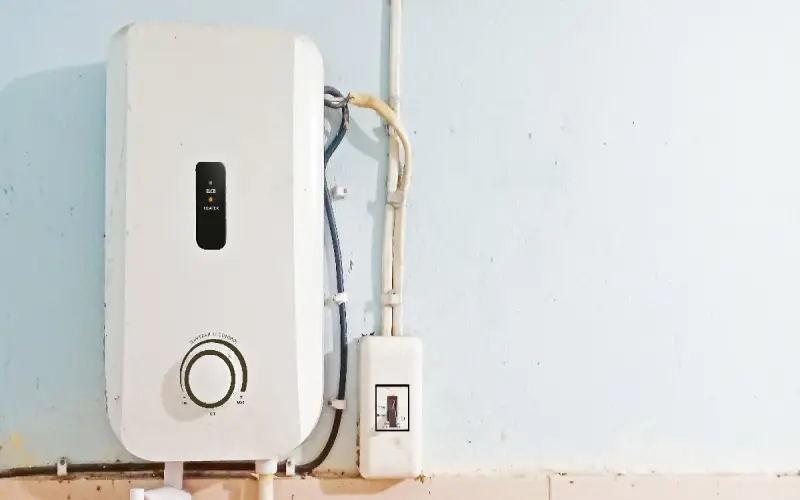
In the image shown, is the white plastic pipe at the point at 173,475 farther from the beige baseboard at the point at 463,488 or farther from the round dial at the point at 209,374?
the round dial at the point at 209,374

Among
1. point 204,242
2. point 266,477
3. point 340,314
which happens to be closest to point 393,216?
point 340,314

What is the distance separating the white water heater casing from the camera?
0.73 metres

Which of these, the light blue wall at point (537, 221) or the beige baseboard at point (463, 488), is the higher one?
the light blue wall at point (537, 221)

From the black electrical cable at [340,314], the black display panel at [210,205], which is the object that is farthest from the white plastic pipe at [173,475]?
the black display panel at [210,205]

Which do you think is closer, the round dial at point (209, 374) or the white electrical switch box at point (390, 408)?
the round dial at point (209, 374)

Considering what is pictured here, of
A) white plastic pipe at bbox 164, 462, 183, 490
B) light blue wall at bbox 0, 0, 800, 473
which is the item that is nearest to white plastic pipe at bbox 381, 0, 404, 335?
light blue wall at bbox 0, 0, 800, 473

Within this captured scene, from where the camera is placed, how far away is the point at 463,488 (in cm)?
86

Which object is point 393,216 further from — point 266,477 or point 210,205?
point 266,477

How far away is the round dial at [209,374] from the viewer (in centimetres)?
72

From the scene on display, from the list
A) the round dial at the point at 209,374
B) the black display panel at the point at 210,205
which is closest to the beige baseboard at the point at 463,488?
the round dial at the point at 209,374

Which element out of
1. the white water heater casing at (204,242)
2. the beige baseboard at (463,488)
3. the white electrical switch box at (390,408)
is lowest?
the beige baseboard at (463,488)

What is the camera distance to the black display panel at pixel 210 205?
734 mm

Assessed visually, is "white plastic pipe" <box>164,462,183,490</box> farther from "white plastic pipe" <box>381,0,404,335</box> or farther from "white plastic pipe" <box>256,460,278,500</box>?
"white plastic pipe" <box>381,0,404,335</box>

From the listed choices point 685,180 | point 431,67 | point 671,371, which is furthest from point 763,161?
point 431,67
